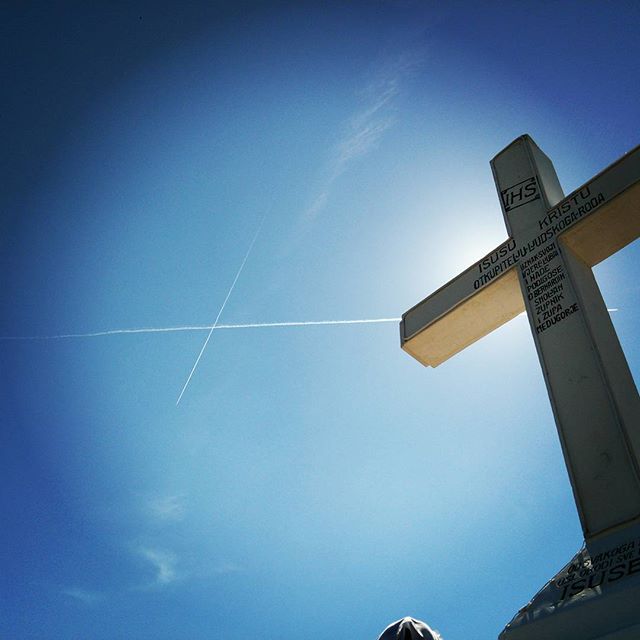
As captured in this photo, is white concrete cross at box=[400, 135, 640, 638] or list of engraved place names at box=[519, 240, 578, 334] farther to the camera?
list of engraved place names at box=[519, 240, 578, 334]

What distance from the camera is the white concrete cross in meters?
3.23

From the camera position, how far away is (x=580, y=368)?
391 centimetres

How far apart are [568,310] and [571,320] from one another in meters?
0.11

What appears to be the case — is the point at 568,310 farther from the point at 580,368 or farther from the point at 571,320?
the point at 580,368

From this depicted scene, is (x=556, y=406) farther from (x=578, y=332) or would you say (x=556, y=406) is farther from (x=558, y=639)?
(x=558, y=639)

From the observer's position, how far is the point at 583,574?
294 cm

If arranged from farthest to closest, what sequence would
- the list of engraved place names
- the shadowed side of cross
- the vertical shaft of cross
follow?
1. the list of engraved place names
2. the shadowed side of cross
3. the vertical shaft of cross

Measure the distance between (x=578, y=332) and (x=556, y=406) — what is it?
0.56 meters

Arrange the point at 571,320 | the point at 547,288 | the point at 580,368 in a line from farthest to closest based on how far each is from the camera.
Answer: the point at 547,288 → the point at 571,320 → the point at 580,368

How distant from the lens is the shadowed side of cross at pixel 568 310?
11.3 ft

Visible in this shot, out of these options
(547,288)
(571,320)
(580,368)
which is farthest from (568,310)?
(580,368)

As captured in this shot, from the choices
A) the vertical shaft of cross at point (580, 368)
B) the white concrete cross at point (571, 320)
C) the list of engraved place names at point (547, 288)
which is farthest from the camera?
the list of engraved place names at point (547, 288)

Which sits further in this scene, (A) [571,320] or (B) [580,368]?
(A) [571,320]

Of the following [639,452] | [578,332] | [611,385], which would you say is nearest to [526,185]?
[578,332]
